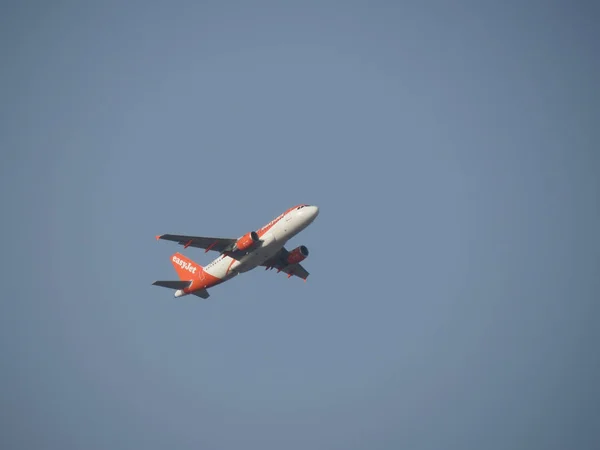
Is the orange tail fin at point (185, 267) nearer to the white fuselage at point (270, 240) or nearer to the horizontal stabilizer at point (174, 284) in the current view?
the horizontal stabilizer at point (174, 284)

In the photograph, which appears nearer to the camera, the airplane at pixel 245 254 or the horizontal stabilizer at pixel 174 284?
the airplane at pixel 245 254

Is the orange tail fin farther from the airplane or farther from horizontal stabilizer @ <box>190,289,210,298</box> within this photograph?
horizontal stabilizer @ <box>190,289,210,298</box>

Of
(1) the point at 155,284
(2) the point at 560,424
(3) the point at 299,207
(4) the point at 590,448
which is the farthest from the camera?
(2) the point at 560,424

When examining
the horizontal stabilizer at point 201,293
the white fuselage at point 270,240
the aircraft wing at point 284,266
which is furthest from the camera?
the aircraft wing at point 284,266

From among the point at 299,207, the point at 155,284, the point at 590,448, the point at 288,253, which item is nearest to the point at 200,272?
the point at 155,284

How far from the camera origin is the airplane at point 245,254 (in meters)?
50.8

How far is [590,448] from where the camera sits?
15075cm

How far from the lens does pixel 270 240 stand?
51.6 meters

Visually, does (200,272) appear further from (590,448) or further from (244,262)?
(590,448)

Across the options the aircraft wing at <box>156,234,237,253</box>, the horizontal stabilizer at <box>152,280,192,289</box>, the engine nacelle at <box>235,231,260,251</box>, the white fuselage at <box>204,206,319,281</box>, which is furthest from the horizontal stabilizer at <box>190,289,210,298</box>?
the engine nacelle at <box>235,231,260,251</box>

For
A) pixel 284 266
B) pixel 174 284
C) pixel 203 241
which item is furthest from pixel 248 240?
pixel 174 284

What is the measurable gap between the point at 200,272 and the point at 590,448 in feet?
431

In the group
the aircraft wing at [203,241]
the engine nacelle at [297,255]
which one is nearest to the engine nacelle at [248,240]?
the aircraft wing at [203,241]

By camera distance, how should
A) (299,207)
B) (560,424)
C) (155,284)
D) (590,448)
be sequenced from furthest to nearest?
(560,424)
(590,448)
(155,284)
(299,207)
